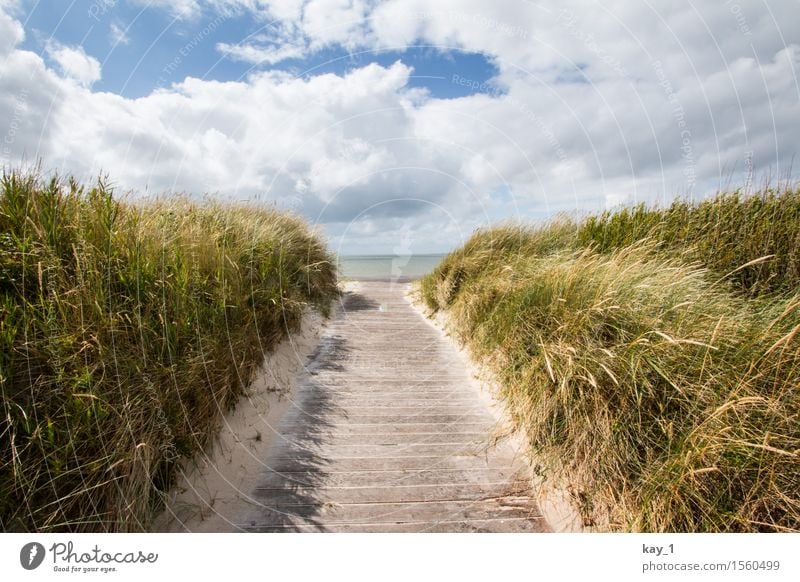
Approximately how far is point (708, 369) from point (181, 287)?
13.8ft

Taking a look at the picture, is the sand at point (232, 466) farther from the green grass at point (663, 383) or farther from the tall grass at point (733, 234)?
the tall grass at point (733, 234)

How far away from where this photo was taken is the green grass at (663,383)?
2137 mm

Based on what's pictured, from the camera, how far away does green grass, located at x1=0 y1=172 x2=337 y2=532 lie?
6.58 feet

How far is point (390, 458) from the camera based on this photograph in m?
3.36

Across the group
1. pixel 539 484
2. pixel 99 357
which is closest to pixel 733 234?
pixel 539 484
